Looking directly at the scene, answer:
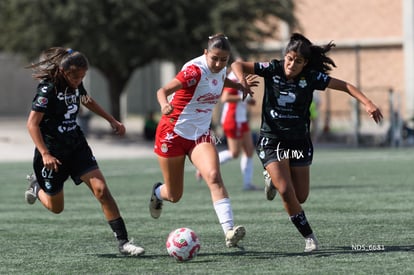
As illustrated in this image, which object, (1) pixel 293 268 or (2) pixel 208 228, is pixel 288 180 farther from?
(2) pixel 208 228

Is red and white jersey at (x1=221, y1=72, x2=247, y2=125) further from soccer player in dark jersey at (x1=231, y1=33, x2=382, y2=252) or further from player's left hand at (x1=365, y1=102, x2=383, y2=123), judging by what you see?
player's left hand at (x1=365, y1=102, x2=383, y2=123)

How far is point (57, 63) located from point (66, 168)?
A: 3.19 feet

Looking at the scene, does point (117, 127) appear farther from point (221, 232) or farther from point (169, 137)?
point (221, 232)

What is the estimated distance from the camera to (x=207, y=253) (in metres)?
9.09

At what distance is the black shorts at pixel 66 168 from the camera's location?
910cm

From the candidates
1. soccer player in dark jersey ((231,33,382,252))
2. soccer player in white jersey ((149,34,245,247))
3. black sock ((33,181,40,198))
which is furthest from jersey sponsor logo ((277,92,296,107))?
black sock ((33,181,40,198))

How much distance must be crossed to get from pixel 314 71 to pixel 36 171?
9.03 feet

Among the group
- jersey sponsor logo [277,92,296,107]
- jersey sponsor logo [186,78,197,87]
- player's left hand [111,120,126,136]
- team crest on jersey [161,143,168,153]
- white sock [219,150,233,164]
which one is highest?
jersey sponsor logo [186,78,197,87]

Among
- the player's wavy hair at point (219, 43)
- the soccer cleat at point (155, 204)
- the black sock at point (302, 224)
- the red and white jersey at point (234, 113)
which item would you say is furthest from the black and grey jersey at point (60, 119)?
the red and white jersey at point (234, 113)

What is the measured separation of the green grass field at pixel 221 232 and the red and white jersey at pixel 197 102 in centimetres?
114

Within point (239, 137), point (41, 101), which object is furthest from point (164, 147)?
point (239, 137)

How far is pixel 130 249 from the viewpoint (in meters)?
8.89

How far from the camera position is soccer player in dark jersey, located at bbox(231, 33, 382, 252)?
9.12 metres

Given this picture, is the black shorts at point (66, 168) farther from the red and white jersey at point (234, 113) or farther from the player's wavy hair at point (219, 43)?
the red and white jersey at point (234, 113)
